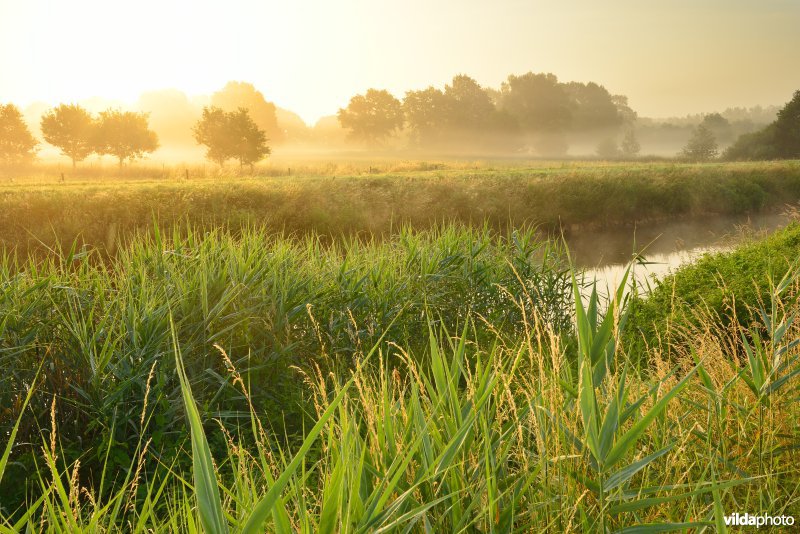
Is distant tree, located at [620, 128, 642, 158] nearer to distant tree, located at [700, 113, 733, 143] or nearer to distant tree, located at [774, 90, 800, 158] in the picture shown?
distant tree, located at [700, 113, 733, 143]

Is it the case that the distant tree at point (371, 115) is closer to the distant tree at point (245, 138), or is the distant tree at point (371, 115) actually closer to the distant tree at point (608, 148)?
the distant tree at point (608, 148)

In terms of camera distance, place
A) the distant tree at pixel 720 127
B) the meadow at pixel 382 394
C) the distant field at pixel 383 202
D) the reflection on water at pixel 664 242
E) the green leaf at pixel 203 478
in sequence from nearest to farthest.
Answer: the green leaf at pixel 203 478, the meadow at pixel 382 394, the distant field at pixel 383 202, the reflection on water at pixel 664 242, the distant tree at pixel 720 127

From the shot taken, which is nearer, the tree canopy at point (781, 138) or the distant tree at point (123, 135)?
the distant tree at point (123, 135)

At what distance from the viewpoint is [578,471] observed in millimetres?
2584

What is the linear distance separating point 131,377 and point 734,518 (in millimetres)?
4280

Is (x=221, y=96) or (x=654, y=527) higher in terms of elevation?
(x=221, y=96)

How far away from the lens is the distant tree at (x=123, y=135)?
53.2 metres

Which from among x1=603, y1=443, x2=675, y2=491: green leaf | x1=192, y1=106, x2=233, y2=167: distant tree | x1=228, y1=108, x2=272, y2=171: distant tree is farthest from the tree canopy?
x1=603, y1=443, x2=675, y2=491: green leaf

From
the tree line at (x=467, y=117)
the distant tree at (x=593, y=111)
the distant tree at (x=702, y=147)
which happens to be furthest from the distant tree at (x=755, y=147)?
the distant tree at (x=593, y=111)

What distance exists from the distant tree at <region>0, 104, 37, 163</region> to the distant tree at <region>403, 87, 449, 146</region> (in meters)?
53.4

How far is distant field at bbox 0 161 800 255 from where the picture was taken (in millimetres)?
16953

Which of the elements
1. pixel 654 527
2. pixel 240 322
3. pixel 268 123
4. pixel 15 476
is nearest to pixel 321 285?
pixel 240 322

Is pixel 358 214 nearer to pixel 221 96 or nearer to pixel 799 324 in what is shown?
pixel 799 324

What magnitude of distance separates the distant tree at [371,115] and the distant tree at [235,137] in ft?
132
